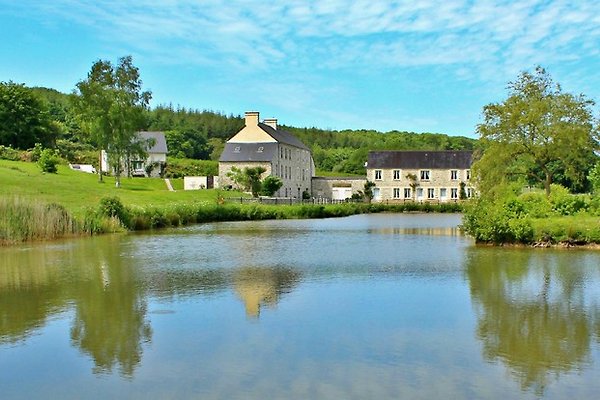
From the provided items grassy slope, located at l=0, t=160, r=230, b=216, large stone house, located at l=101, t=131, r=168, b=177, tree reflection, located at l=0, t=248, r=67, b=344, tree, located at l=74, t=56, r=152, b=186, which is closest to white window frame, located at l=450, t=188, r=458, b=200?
grassy slope, located at l=0, t=160, r=230, b=216

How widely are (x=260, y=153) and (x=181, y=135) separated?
31.5 meters

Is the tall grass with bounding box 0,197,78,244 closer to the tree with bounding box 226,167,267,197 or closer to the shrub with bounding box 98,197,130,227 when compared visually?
the shrub with bounding box 98,197,130,227

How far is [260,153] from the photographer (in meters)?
57.8

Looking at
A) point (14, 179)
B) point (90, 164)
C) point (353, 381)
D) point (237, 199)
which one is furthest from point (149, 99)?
point (353, 381)

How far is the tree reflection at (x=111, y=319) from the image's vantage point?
7.00 metres

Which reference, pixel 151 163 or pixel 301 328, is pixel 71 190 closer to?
pixel 301 328

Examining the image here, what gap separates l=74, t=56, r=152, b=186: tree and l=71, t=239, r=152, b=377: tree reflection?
2983 cm

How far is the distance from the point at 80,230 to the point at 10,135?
3378 cm

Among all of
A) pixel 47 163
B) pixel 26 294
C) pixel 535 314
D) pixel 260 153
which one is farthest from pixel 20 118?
pixel 535 314

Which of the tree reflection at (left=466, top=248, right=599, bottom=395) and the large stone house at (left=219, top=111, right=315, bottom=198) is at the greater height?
the large stone house at (left=219, top=111, right=315, bottom=198)

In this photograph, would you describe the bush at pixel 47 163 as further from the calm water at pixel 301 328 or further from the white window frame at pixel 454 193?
the white window frame at pixel 454 193

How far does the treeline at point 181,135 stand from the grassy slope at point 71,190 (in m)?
5.82

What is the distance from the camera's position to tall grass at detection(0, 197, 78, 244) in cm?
1955

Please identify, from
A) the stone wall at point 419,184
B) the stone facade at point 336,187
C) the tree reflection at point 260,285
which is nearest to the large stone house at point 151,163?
the stone facade at point 336,187
